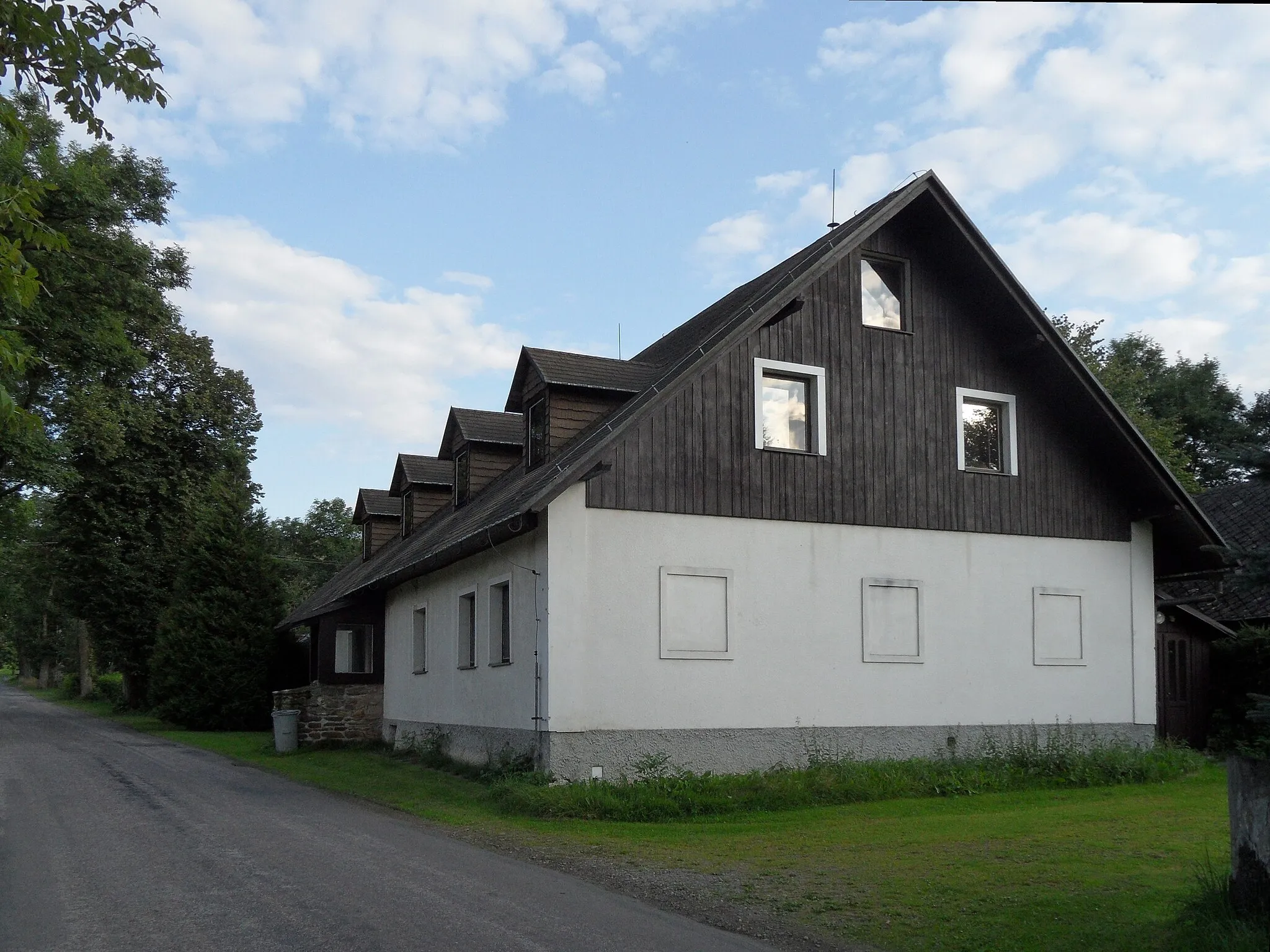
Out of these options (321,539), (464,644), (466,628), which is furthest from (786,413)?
(321,539)

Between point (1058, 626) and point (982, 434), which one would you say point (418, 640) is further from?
point (1058, 626)

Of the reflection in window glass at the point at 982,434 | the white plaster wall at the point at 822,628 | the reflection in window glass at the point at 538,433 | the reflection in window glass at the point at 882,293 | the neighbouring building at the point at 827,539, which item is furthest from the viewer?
the reflection in window glass at the point at 538,433

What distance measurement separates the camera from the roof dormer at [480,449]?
25.2 meters

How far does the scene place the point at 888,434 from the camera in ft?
62.7

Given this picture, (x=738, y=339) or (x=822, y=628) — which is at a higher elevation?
(x=738, y=339)

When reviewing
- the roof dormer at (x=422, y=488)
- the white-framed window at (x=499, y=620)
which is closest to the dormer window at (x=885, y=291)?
the white-framed window at (x=499, y=620)

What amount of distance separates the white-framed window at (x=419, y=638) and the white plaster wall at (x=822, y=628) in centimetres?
793

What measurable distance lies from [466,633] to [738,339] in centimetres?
722

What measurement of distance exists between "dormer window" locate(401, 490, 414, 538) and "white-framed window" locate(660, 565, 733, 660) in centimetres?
1447

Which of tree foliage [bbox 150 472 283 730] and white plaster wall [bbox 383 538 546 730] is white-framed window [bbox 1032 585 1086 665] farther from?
tree foliage [bbox 150 472 283 730]

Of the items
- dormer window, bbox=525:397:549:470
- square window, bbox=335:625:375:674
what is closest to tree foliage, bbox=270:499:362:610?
square window, bbox=335:625:375:674

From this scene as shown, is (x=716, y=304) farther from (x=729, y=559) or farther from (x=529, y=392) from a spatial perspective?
(x=729, y=559)

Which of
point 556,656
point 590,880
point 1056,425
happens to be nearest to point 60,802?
point 556,656

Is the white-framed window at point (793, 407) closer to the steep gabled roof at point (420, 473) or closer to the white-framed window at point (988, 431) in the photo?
the white-framed window at point (988, 431)
